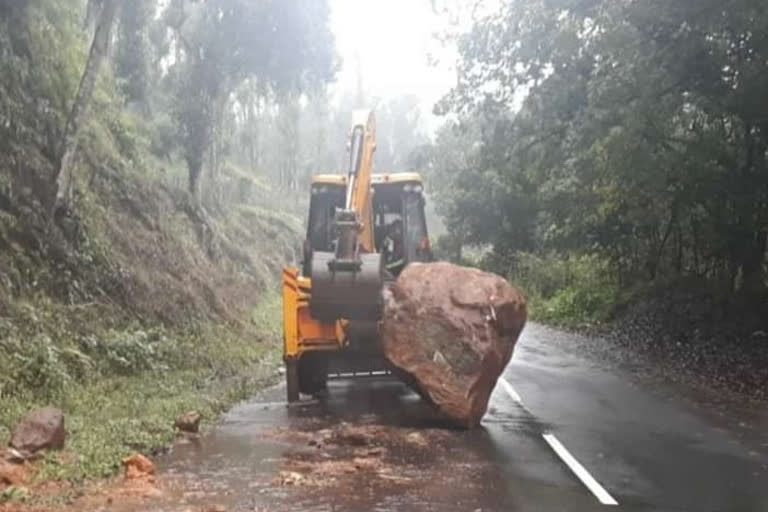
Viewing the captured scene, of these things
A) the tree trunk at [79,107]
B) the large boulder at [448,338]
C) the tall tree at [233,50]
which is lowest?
the large boulder at [448,338]

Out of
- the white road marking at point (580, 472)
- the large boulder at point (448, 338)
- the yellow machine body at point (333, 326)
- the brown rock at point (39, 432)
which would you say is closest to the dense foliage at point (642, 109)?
the yellow machine body at point (333, 326)

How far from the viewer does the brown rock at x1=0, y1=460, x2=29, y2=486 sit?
7.87 meters

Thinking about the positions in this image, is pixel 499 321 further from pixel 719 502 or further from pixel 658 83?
pixel 658 83

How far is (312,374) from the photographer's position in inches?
531

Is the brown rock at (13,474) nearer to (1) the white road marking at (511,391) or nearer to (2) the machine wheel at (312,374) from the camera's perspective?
(2) the machine wheel at (312,374)

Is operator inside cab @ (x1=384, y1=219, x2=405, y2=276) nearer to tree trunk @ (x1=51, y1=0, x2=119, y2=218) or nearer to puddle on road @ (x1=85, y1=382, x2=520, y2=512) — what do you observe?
puddle on road @ (x1=85, y1=382, x2=520, y2=512)

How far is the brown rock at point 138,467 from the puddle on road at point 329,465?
0.14 meters

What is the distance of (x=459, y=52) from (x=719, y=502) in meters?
14.3

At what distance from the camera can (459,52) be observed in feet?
67.7

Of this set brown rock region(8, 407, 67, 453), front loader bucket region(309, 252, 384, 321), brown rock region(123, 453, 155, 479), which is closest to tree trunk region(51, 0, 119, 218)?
front loader bucket region(309, 252, 384, 321)

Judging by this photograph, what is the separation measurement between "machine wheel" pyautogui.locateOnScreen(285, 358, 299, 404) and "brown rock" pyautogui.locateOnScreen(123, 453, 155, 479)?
13.4 ft

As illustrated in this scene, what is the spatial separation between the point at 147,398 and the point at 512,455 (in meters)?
5.84

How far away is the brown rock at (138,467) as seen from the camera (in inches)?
337

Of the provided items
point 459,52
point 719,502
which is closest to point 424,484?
point 719,502
